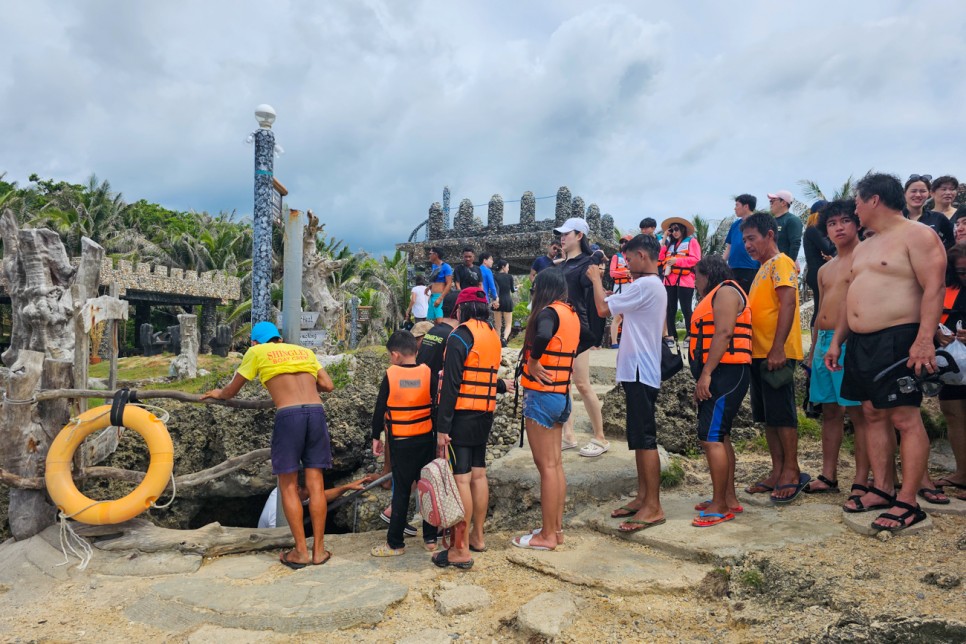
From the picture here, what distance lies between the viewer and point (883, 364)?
364 cm

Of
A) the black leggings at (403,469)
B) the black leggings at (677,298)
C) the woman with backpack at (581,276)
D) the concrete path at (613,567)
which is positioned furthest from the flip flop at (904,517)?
the black leggings at (677,298)

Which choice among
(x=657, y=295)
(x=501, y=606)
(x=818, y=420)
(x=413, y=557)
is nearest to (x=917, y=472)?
(x=657, y=295)

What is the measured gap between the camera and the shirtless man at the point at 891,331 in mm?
3492

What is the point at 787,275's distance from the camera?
4.37 metres

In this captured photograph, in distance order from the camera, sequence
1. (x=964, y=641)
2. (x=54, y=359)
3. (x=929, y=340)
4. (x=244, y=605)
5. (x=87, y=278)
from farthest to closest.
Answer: (x=87, y=278) → (x=54, y=359) → (x=244, y=605) → (x=929, y=340) → (x=964, y=641)

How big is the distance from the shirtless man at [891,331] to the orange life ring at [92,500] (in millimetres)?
4952

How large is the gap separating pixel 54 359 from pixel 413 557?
134 inches

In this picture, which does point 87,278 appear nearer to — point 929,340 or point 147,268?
point 929,340

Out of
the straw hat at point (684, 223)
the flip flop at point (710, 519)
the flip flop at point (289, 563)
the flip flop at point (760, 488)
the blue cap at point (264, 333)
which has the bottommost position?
the flip flop at point (289, 563)

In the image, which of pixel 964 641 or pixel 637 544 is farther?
pixel 637 544

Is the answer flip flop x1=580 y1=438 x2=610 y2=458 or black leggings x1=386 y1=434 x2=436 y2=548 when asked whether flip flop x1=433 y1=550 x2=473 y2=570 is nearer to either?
black leggings x1=386 y1=434 x2=436 y2=548

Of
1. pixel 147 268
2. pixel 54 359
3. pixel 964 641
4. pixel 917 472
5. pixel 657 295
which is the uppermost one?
pixel 147 268

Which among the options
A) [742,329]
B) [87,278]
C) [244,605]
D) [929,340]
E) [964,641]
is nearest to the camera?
[964,641]

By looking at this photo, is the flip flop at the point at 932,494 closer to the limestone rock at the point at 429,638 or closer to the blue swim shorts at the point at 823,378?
the blue swim shorts at the point at 823,378
